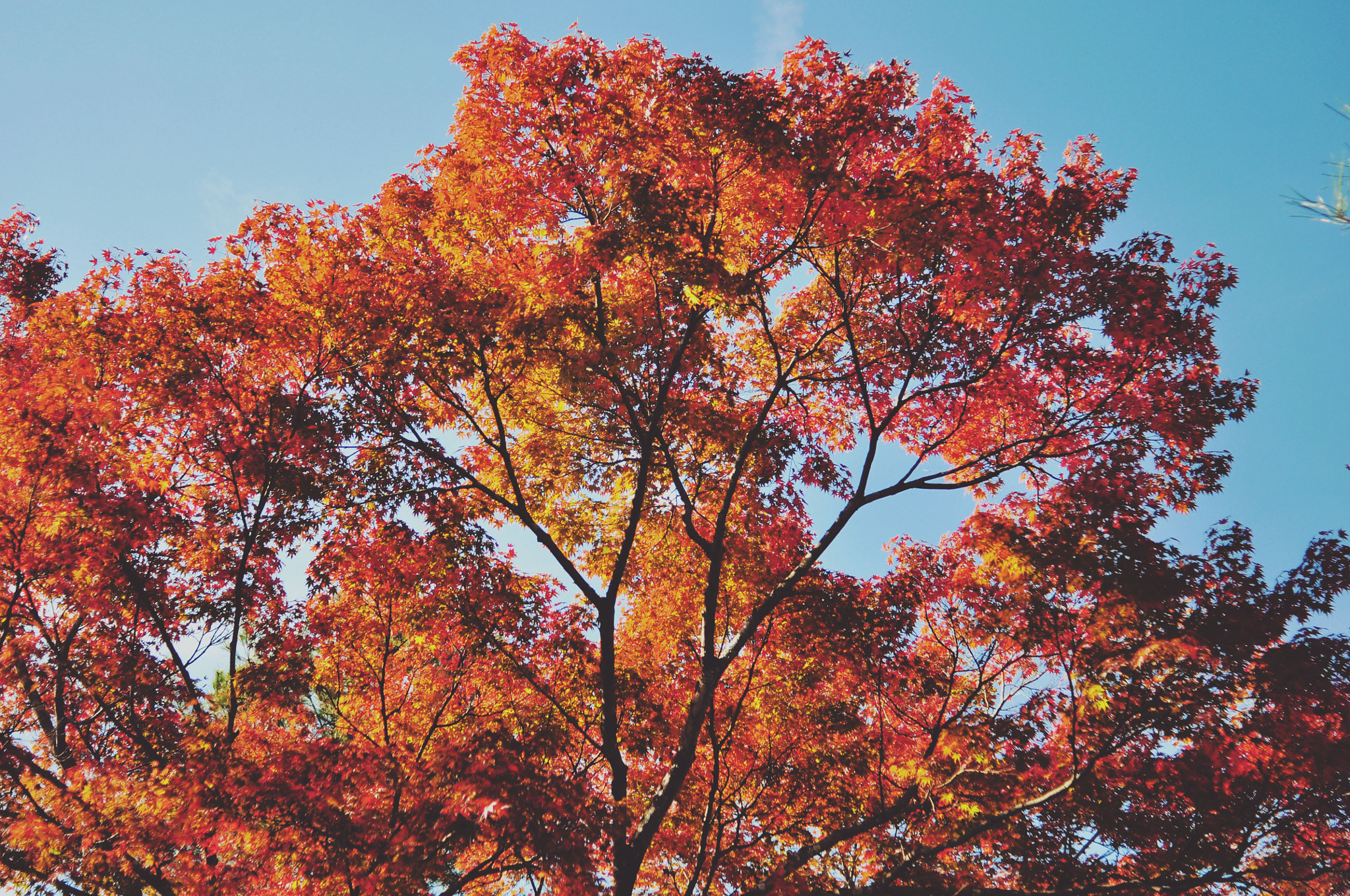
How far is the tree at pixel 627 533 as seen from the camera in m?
8.55

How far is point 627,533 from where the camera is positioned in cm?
1036

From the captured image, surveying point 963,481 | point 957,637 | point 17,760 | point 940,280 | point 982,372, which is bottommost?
point 17,760

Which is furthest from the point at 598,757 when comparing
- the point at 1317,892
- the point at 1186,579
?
the point at 1317,892

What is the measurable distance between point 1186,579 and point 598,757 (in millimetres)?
8884

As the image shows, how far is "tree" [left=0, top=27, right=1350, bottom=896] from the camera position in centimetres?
855

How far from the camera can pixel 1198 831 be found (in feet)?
28.8

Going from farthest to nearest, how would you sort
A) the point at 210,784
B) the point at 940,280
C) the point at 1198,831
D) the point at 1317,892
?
1. the point at 940,280
2. the point at 1317,892
3. the point at 1198,831
4. the point at 210,784

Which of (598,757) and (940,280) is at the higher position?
(940,280)

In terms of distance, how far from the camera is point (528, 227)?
10609 mm

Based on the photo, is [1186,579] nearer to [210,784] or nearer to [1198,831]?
[1198,831]

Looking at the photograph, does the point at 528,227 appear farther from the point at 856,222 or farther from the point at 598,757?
the point at 598,757

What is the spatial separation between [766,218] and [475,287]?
179 inches

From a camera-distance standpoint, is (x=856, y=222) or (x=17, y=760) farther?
(x=856, y=222)

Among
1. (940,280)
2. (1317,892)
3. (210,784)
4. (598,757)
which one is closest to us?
(210,784)
